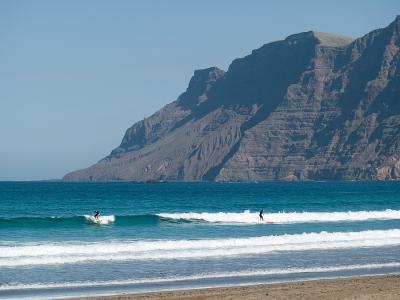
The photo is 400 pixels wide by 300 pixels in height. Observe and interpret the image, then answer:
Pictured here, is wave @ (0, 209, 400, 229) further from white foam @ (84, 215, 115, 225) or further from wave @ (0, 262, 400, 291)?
wave @ (0, 262, 400, 291)

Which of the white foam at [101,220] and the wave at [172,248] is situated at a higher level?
the wave at [172,248]

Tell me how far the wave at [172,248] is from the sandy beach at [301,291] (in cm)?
908

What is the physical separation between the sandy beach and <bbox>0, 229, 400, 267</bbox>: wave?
29.8 feet

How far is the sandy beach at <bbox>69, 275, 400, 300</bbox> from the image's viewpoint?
22.8 m

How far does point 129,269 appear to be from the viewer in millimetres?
29953

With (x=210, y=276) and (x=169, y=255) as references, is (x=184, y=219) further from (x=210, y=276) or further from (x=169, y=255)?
(x=210, y=276)

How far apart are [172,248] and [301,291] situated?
14.7 meters

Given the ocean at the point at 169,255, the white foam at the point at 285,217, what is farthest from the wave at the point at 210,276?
the white foam at the point at 285,217

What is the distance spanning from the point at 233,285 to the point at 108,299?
15.6ft

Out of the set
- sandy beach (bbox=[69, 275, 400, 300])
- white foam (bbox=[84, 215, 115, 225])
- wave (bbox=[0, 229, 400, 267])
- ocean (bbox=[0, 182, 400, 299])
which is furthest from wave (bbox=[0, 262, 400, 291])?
white foam (bbox=[84, 215, 115, 225])

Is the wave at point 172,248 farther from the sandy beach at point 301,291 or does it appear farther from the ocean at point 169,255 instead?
the sandy beach at point 301,291

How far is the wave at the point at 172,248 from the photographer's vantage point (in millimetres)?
33312

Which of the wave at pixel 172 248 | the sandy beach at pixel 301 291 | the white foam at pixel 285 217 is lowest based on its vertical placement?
the white foam at pixel 285 217

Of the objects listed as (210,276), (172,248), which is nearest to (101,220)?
(172,248)
